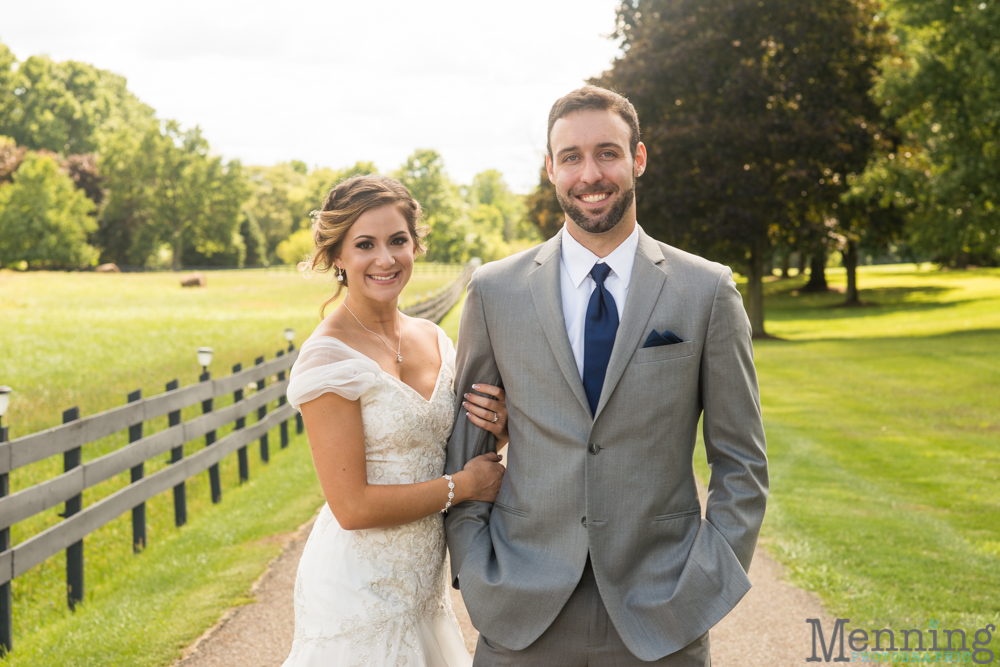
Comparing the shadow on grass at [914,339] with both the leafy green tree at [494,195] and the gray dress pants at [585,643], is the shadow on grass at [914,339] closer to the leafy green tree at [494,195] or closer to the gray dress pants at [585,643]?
the gray dress pants at [585,643]

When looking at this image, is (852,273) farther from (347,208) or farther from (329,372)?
(329,372)

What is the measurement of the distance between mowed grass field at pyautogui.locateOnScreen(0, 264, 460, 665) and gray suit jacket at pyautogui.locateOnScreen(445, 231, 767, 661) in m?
1.25

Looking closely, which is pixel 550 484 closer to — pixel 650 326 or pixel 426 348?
pixel 650 326

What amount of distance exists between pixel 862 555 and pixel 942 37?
18444 millimetres

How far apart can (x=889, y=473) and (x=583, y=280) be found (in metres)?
7.52

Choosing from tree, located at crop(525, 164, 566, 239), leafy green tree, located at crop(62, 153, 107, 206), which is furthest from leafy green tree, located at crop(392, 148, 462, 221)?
tree, located at crop(525, 164, 566, 239)

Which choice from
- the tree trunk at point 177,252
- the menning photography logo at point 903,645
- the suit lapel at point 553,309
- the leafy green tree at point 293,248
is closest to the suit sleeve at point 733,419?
the suit lapel at point 553,309

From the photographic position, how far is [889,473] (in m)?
8.83

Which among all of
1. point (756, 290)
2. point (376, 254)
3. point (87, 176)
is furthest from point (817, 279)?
point (87, 176)

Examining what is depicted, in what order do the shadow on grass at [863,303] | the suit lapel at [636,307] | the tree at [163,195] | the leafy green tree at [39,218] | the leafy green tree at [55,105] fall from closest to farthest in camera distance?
the suit lapel at [636,307] → the shadow on grass at [863,303] → the leafy green tree at [39,218] → the tree at [163,195] → the leafy green tree at [55,105]

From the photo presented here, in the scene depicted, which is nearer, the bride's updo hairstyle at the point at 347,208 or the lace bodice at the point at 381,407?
the lace bodice at the point at 381,407

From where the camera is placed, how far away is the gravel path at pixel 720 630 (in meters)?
4.37

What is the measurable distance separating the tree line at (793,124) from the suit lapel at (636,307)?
20882mm

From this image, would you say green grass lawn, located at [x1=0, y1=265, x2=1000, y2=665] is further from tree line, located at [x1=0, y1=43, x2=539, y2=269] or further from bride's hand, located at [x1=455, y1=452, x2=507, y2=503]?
tree line, located at [x1=0, y1=43, x2=539, y2=269]
